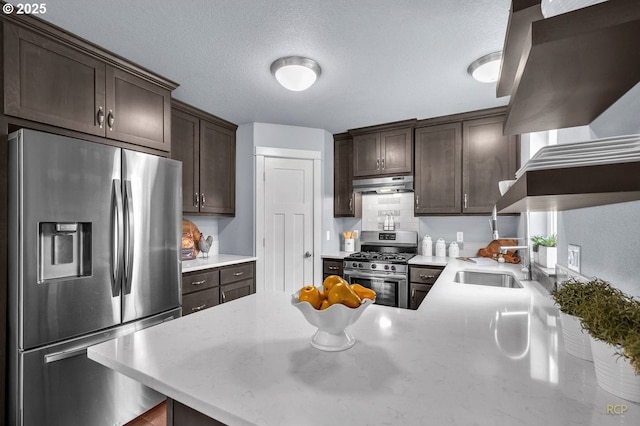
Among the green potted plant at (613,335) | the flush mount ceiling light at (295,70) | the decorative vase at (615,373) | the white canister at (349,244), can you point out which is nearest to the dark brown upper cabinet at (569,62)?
the green potted plant at (613,335)

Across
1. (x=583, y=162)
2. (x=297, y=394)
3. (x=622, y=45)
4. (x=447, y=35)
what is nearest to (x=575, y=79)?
(x=622, y=45)

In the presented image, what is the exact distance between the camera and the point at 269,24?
1.78m

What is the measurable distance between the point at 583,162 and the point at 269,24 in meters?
1.71

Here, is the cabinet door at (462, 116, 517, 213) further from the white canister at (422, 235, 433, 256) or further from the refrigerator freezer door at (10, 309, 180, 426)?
the refrigerator freezer door at (10, 309, 180, 426)

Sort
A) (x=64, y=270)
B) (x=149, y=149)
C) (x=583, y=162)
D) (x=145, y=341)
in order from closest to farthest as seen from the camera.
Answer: (x=583, y=162) < (x=145, y=341) < (x=64, y=270) < (x=149, y=149)

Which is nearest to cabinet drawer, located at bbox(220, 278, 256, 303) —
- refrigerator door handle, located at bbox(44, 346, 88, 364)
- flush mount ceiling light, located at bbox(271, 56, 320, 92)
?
refrigerator door handle, located at bbox(44, 346, 88, 364)

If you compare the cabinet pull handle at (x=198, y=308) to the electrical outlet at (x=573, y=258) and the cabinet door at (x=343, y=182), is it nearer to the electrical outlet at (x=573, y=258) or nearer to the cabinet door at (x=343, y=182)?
the cabinet door at (x=343, y=182)

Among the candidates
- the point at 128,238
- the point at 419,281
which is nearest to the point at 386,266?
the point at 419,281

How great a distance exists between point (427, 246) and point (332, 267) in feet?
3.68

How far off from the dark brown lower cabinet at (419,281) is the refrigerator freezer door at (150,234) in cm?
217

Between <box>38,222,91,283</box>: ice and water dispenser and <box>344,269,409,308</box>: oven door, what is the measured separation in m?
2.44

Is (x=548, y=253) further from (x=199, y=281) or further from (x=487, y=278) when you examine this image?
(x=199, y=281)

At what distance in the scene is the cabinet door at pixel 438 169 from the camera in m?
3.33

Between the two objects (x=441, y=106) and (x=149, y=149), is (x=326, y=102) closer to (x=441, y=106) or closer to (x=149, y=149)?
(x=441, y=106)
